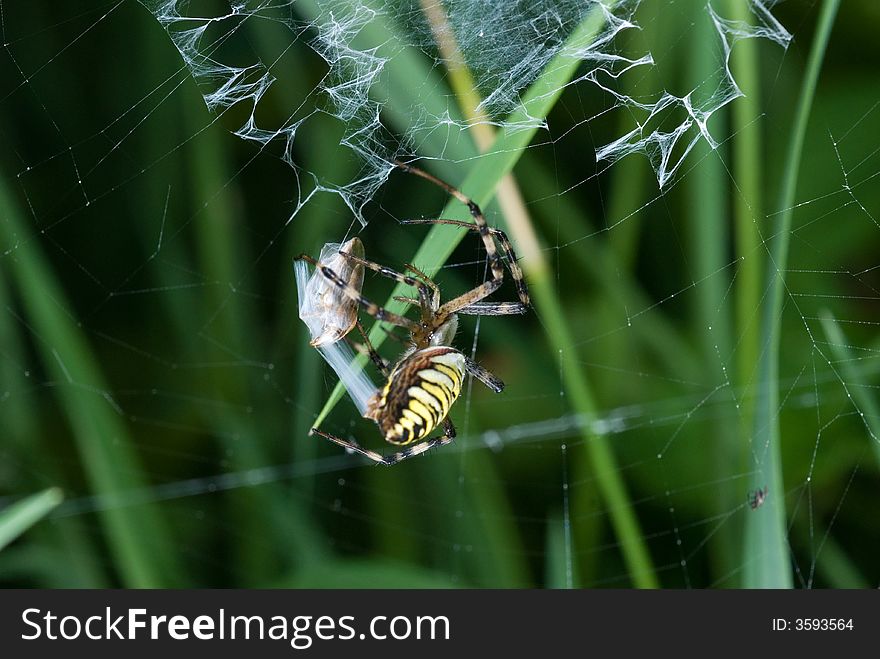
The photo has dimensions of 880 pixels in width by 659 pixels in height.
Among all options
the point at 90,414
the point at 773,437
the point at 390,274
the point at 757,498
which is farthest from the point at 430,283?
the point at 90,414

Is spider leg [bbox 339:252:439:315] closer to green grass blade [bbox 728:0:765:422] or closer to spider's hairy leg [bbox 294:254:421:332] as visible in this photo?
spider's hairy leg [bbox 294:254:421:332]

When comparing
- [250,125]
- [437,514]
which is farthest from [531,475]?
[250,125]

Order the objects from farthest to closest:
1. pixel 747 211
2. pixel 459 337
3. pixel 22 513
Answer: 1. pixel 459 337
2. pixel 747 211
3. pixel 22 513

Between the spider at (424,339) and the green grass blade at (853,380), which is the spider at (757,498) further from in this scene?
the spider at (424,339)

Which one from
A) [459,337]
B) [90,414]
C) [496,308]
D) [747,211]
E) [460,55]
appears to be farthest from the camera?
[459,337]

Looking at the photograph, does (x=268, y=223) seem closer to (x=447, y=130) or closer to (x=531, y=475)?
(x=447, y=130)

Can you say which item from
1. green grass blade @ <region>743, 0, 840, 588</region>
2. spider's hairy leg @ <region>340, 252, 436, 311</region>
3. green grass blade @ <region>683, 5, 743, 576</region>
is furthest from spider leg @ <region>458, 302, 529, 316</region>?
green grass blade @ <region>743, 0, 840, 588</region>

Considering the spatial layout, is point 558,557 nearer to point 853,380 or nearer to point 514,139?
point 853,380
